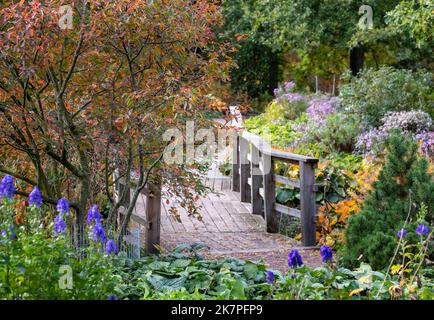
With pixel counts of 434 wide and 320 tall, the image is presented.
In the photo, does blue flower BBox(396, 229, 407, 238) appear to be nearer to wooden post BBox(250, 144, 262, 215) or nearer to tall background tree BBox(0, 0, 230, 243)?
tall background tree BBox(0, 0, 230, 243)

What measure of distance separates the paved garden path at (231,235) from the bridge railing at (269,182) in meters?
0.18

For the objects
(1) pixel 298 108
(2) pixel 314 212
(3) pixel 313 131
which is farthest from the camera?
(1) pixel 298 108

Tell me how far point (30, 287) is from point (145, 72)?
2791 mm

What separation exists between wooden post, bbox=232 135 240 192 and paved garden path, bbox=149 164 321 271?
809 mm

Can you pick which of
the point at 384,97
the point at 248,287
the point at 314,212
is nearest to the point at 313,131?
the point at 384,97

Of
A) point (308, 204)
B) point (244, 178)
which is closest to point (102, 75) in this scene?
point (308, 204)

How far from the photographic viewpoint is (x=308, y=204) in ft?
28.6

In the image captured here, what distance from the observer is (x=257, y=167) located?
10.5 metres

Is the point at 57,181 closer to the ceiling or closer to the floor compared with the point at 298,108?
closer to the floor

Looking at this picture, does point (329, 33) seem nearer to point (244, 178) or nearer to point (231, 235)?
point (244, 178)

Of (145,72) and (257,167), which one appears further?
(257,167)

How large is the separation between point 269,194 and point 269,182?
15 centimetres
